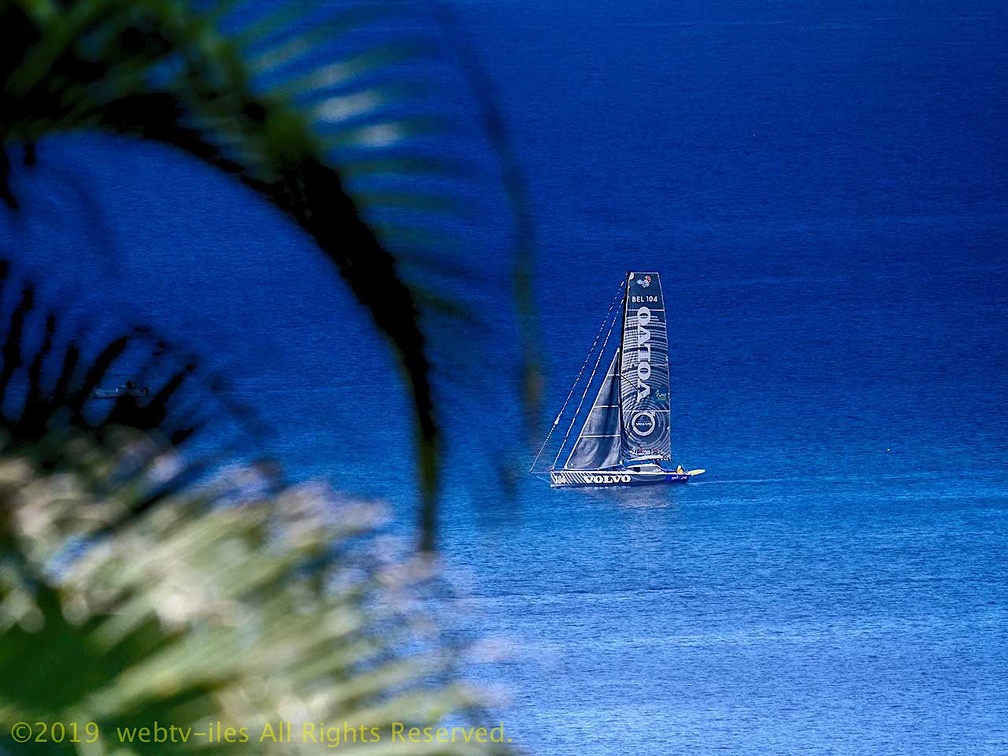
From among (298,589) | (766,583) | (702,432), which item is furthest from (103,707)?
(702,432)

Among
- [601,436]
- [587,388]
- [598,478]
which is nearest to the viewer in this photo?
[587,388]

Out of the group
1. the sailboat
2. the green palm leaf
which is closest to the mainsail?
the sailboat

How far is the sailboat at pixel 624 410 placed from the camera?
6473mm

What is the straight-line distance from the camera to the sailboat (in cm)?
647

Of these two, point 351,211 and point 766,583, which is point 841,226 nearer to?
point 766,583

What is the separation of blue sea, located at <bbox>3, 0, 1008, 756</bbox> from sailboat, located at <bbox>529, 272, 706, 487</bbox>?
0.55 ft

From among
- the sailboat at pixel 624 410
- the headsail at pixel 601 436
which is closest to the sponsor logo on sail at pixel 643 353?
the sailboat at pixel 624 410

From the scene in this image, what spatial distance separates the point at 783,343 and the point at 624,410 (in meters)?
1.26

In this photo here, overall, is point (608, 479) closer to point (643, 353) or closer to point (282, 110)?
point (643, 353)

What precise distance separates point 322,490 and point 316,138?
0.08 metres

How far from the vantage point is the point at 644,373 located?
704cm

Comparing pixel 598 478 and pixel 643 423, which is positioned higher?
pixel 643 423

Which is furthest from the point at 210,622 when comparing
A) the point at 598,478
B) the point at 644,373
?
the point at 598,478

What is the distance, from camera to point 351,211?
0.30 meters
